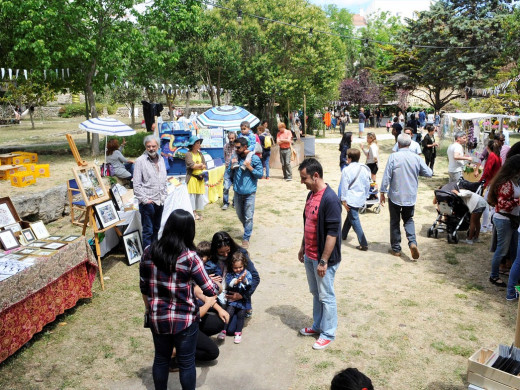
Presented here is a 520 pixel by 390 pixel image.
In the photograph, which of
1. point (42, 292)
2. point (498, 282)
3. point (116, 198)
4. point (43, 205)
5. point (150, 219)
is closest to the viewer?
point (42, 292)

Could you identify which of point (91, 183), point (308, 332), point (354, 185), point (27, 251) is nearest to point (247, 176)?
point (354, 185)

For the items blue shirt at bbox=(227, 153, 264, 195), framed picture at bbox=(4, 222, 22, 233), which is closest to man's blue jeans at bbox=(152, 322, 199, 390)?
framed picture at bbox=(4, 222, 22, 233)

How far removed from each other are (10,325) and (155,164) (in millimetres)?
2880

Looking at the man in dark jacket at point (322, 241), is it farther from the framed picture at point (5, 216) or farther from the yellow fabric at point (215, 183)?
the yellow fabric at point (215, 183)

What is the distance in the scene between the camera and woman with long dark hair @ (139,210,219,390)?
297 centimetres

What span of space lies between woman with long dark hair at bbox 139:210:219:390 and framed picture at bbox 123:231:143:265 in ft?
11.8

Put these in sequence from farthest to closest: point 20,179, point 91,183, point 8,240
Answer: point 20,179 < point 91,183 < point 8,240

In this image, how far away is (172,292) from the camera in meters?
3.02

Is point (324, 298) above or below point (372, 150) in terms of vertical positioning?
below

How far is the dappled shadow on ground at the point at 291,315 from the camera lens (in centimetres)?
495

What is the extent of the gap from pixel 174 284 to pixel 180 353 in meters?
0.51

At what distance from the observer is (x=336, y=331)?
474 cm

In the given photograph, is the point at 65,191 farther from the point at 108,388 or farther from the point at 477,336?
the point at 477,336

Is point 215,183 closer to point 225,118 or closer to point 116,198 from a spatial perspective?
point 225,118
